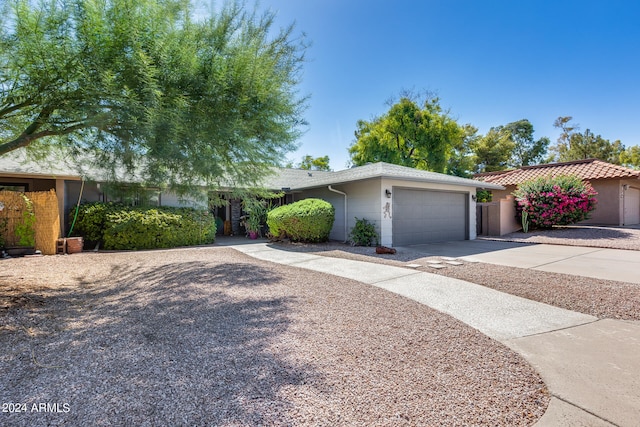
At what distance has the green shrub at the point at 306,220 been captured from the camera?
10883mm

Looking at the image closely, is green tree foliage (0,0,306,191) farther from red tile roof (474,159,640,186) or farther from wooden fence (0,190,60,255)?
red tile roof (474,159,640,186)

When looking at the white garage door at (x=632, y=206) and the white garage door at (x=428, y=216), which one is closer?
the white garage door at (x=428, y=216)

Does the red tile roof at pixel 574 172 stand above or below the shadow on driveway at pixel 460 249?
above

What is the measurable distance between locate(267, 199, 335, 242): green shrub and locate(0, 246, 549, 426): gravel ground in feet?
19.5

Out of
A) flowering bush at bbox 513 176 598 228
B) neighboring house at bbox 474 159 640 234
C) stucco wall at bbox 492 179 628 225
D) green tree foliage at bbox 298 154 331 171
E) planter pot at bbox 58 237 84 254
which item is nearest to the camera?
planter pot at bbox 58 237 84 254

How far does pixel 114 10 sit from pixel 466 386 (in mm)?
5946

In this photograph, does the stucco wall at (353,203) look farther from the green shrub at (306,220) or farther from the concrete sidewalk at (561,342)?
the concrete sidewalk at (561,342)

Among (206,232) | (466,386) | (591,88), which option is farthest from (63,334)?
(591,88)

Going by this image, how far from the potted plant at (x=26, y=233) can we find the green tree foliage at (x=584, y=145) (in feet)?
142

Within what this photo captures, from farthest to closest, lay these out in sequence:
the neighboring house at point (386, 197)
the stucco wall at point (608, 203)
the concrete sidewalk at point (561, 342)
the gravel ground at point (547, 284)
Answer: the stucco wall at point (608, 203)
the neighboring house at point (386, 197)
the gravel ground at point (547, 284)
the concrete sidewalk at point (561, 342)

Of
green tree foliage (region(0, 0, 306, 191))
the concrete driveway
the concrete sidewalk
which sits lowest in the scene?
the concrete sidewalk

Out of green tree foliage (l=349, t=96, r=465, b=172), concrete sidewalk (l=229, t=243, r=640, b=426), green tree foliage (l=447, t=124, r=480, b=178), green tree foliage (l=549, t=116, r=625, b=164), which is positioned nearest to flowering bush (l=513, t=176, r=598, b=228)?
green tree foliage (l=349, t=96, r=465, b=172)

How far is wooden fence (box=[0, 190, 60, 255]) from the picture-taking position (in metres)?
8.77

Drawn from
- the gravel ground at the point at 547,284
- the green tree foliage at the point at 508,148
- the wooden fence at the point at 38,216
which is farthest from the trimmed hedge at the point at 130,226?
the green tree foliage at the point at 508,148
